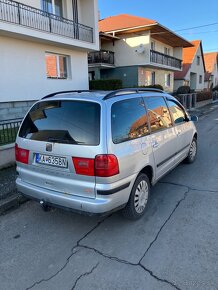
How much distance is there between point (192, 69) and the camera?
33.7m

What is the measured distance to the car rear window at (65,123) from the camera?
2.80 meters

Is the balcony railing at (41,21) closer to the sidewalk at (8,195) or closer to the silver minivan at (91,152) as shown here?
the sidewalk at (8,195)

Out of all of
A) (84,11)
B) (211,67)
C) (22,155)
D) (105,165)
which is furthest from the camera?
(211,67)

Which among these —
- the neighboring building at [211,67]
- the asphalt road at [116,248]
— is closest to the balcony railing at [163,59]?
the asphalt road at [116,248]

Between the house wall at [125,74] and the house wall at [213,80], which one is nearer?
the house wall at [125,74]

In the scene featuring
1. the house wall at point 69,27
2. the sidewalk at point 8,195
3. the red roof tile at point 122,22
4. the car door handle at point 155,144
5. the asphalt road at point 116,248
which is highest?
the red roof tile at point 122,22

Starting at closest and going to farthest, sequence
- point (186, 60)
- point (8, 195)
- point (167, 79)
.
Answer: point (8, 195) < point (167, 79) < point (186, 60)

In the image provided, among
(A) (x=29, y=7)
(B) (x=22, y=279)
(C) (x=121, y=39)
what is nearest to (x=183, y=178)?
(B) (x=22, y=279)

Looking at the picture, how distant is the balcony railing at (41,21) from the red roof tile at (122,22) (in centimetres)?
665

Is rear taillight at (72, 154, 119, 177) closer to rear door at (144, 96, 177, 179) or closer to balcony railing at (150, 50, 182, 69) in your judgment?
rear door at (144, 96, 177, 179)

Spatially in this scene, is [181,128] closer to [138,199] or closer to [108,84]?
[138,199]

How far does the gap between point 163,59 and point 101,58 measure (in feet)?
21.1

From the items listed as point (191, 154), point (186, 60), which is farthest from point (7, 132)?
point (186, 60)

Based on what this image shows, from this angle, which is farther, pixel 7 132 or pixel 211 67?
pixel 211 67
